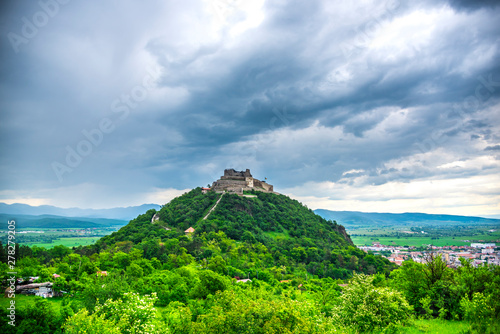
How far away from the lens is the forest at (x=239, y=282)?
19.2m

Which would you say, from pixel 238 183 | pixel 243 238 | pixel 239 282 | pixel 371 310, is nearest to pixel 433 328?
pixel 371 310

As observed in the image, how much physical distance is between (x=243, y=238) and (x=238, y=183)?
113 feet

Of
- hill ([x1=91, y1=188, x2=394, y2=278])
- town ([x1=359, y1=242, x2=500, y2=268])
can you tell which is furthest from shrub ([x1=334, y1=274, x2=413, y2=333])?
hill ([x1=91, y1=188, x2=394, y2=278])

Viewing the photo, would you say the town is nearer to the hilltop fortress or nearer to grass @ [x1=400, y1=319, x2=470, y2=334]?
grass @ [x1=400, y1=319, x2=470, y2=334]

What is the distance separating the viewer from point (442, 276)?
85.6ft

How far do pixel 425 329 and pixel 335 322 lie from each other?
5603 millimetres

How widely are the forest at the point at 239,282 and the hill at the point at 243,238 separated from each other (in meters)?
0.34

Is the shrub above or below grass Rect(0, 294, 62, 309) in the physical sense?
above

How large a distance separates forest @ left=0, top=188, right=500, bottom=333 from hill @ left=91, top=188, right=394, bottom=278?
34 cm

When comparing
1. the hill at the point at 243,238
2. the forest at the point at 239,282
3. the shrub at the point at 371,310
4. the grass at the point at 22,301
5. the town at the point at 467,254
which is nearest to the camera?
the forest at the point at 239,282

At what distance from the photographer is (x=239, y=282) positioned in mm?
49062

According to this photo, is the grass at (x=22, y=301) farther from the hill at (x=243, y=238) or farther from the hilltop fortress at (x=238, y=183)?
the hilltop fortress at (x=238, y=183)

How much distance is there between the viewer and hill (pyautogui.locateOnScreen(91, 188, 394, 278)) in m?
65.1

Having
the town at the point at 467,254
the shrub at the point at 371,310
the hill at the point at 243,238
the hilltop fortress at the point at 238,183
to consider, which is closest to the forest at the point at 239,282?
the shrub at the point at 371,310
